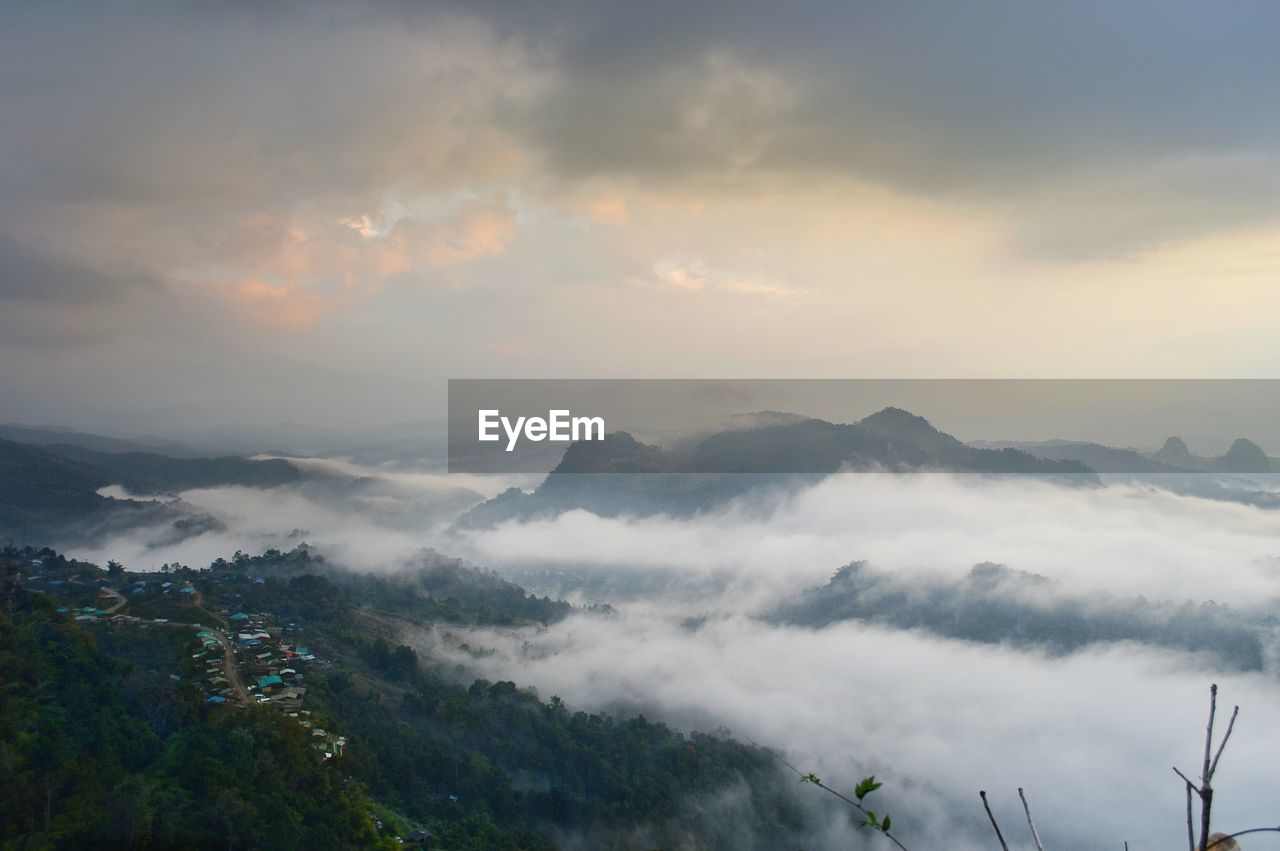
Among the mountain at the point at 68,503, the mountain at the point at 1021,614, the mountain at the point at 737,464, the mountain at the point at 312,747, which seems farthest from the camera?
the mountain at the point at 737,464

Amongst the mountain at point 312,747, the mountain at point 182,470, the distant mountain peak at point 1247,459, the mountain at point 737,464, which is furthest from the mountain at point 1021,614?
the mountain at point 182,470

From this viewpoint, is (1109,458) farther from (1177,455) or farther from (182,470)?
(182,470)

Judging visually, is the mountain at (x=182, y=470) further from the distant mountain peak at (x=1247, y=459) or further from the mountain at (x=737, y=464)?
the distant mountain peak at (x=1247, y=459)

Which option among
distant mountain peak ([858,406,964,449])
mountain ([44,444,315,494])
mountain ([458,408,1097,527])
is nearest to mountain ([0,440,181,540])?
mountain ([44,444,315,494])

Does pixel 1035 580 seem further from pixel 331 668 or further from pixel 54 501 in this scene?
pixel 54 501

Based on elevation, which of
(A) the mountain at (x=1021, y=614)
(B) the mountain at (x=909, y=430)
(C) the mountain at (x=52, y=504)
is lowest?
(A) the mountain at (x=1021, y=614)

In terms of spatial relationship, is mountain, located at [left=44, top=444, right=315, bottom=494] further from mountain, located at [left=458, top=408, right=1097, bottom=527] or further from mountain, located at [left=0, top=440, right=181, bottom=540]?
mountain, located at [left=458, top=408, right=1097, bottom=527]

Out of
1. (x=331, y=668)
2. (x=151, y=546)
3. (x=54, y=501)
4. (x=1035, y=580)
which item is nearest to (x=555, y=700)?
(x=331, y=668)

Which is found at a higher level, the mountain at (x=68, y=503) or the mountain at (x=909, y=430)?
the mountain at (x=909, y=430)

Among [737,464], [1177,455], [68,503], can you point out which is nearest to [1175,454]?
[1177,455]

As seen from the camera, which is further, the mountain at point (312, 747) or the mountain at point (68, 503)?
the mountain at point (68, 503)
